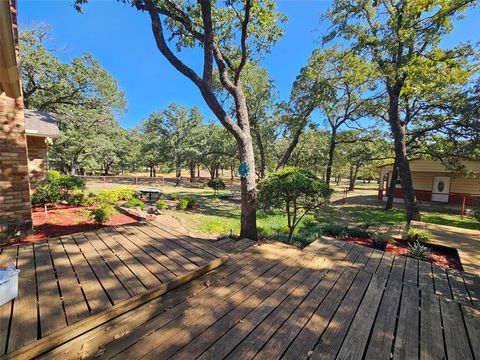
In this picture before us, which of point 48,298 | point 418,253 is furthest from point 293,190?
point 48,298

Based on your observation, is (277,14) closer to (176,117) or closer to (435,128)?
(435,128)

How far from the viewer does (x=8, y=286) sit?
1.77 meters

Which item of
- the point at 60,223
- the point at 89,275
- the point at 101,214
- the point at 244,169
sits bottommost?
the point at 60,223

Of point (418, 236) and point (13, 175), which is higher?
point (13, 175)

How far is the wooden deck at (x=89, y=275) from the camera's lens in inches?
62.1

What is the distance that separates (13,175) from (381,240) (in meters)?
7.84

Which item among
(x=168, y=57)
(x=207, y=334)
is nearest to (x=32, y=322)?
(x=207, y=334)

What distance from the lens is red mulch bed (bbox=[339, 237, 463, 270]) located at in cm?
430

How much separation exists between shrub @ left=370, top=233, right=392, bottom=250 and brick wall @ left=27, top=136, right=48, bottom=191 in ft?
35.4

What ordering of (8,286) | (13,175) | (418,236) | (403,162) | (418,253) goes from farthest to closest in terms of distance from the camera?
(403,162), (418,236), (418,253), (13,175), (8,286)

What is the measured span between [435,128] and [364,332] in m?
12.5

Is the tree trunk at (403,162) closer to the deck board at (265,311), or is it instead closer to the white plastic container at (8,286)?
the deck board at (265,311)

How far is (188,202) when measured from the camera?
1087 cm

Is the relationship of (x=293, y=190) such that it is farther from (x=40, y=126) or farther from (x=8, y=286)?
(x=40, y=126)
